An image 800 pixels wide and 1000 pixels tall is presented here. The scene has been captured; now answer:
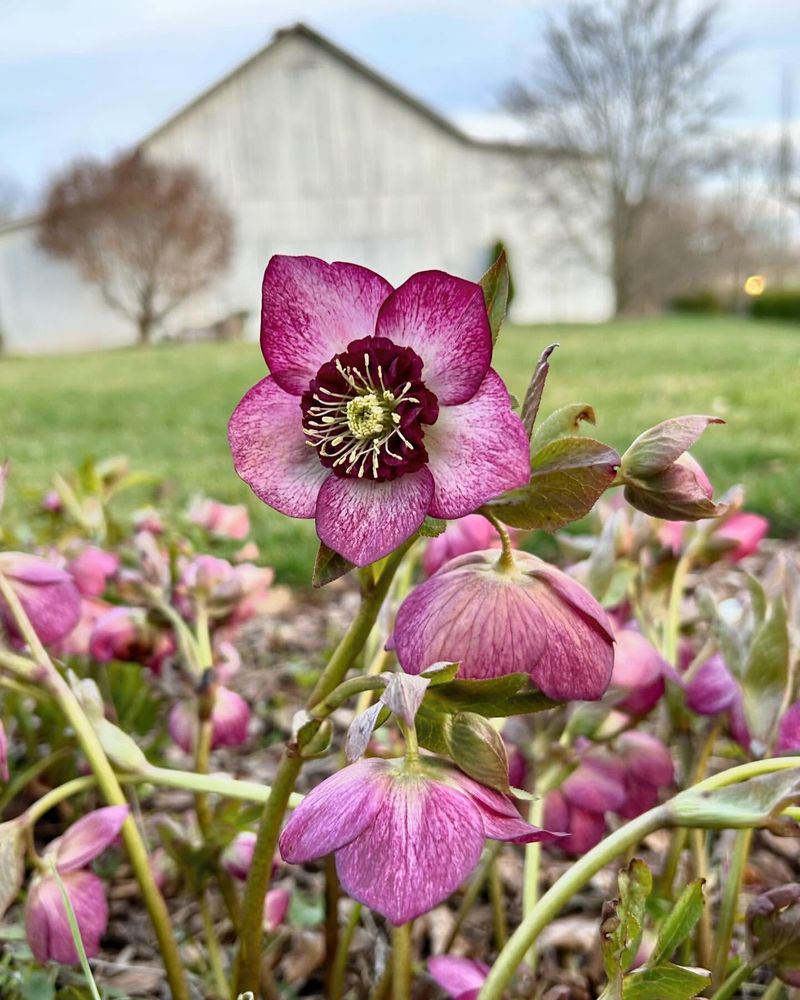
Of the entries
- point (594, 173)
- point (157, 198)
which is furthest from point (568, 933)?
point (594, 173)

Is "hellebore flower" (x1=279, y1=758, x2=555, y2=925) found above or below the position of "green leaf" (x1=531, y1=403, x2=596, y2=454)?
below

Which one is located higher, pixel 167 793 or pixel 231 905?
pixel 231 905

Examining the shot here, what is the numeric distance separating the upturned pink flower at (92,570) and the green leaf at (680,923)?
59cm

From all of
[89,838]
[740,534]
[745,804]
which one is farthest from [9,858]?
[740,534]

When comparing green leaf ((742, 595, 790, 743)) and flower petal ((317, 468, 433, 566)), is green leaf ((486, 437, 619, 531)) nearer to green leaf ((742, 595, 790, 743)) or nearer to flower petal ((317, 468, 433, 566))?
flower petal ((317, 468, 433, 566))

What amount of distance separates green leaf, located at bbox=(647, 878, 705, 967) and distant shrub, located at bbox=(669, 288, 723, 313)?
63.6 feet

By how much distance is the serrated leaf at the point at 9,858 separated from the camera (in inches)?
19.2

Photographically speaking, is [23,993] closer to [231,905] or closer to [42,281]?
[231,905]

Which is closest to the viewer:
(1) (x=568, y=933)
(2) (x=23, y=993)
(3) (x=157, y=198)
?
(2) (x=23, y=993)

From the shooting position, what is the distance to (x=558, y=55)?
1580 cm

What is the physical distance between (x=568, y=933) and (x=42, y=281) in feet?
55.1

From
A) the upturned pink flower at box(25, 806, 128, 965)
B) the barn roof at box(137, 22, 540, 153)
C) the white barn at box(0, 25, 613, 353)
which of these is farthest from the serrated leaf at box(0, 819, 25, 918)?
the barn roof at box(137, 22, 540, 153)

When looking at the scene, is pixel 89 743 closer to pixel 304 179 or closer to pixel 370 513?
pixel 370 513

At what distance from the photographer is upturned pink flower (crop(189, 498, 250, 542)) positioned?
108cm
